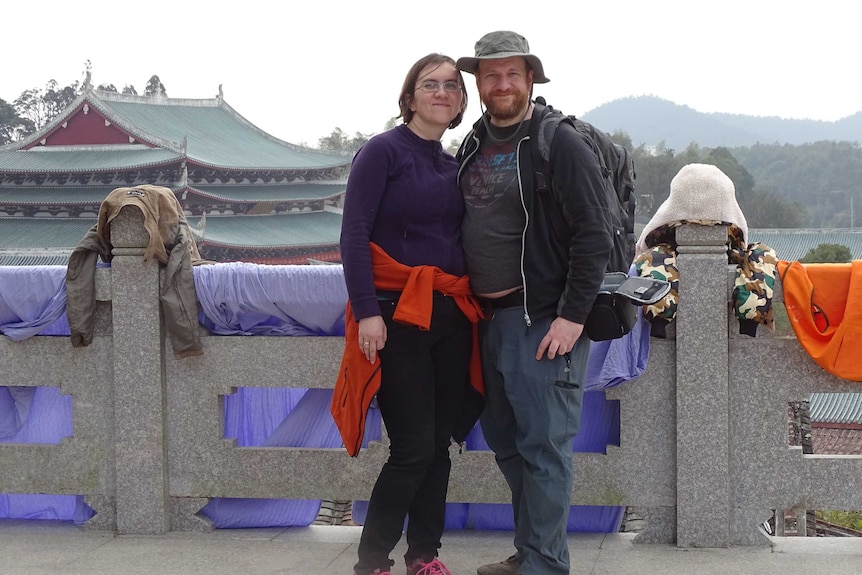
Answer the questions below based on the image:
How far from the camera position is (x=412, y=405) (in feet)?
11.7

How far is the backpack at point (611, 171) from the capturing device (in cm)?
347

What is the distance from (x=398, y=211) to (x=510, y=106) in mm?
541

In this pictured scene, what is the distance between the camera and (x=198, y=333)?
4.48 meters

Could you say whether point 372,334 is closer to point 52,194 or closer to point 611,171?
point 611,171

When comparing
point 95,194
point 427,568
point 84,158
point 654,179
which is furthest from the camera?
point 654,179

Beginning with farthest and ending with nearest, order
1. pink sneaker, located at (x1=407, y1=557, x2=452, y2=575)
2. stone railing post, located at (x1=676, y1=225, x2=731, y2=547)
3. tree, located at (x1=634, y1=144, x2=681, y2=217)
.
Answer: tree, located at (x1=634, y1=144, x2=681, y2=217) → stone railing post, located at (x1=676, y1=225, x2=731, y2=547) → pink sneaker, located at (x1=407, y1=557, x2=452, y2=575)

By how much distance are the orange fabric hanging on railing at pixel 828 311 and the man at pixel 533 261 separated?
1.04 metres

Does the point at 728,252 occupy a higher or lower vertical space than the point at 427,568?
higher

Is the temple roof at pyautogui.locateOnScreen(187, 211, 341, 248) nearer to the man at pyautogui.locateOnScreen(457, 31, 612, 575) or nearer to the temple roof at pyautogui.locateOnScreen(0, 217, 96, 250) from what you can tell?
the temple roof at pyautogui.locateOnScreen(0, 217, 96, 250)

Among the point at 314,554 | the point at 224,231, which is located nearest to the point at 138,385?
the point at 314,554

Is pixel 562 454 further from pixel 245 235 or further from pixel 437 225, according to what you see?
pixel 245 235

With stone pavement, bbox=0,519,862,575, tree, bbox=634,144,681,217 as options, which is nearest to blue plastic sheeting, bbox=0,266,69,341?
stone pavement, bbox=0,519,862,575

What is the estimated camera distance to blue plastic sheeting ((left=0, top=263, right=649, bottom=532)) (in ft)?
14.5

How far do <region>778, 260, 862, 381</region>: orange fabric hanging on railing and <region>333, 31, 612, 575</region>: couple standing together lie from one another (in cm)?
106
